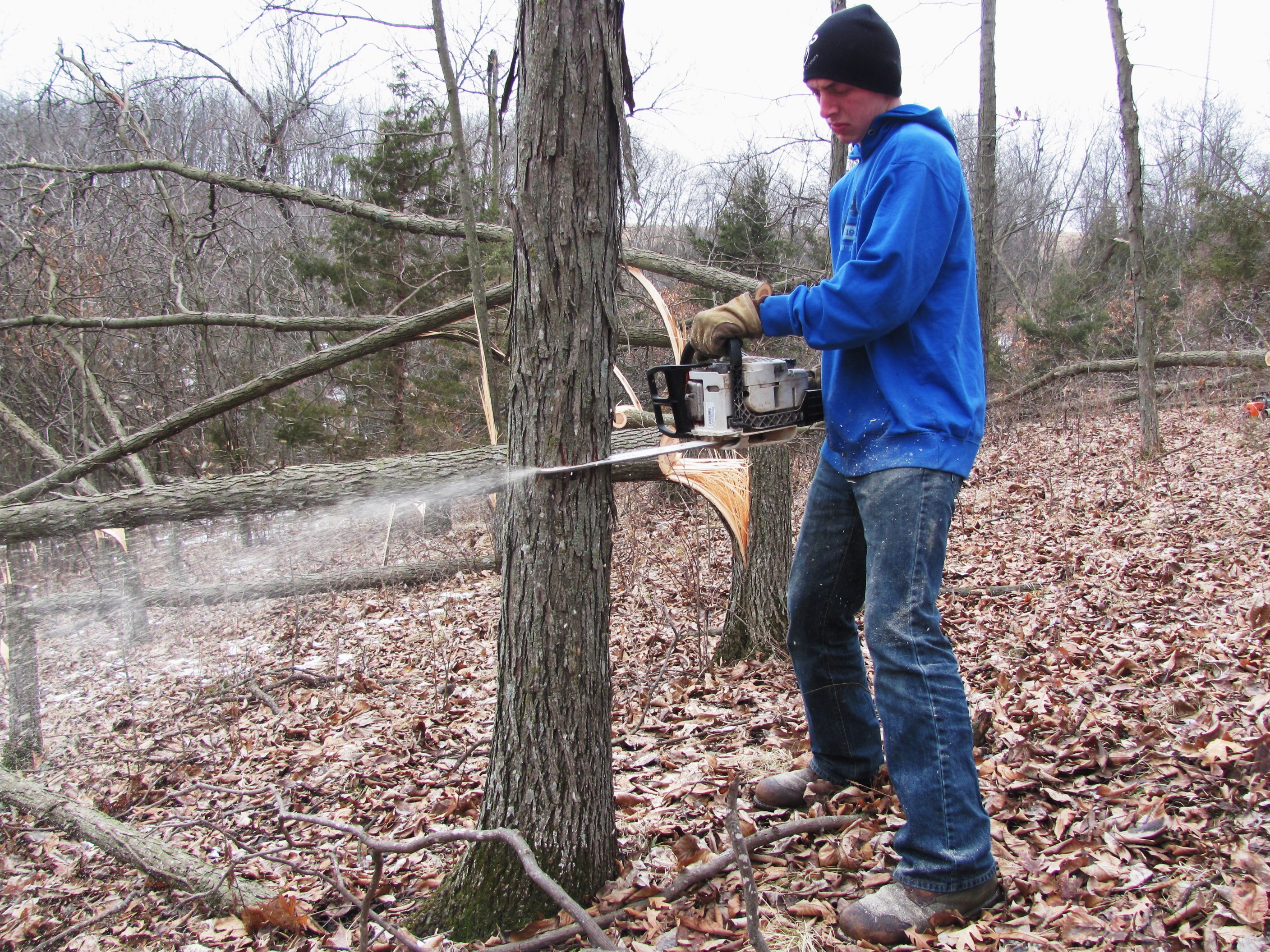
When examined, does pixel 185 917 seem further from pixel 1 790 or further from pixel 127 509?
pixel 127 509

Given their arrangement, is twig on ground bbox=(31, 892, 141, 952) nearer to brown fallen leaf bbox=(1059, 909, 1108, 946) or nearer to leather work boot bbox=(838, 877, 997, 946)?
leather work boot bbox=(838, 877, 997, 946)

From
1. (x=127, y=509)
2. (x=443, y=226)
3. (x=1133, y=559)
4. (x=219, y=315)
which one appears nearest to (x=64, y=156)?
(x=219, y=315)

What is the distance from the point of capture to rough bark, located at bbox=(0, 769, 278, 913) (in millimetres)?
2768

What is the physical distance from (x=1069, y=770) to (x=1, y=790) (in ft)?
15.5

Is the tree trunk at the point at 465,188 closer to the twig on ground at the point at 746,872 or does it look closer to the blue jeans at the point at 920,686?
the blue jeans at the point at 920,686

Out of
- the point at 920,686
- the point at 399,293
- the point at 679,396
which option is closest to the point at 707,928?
the point at 920,686

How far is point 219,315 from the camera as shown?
6.46 meters

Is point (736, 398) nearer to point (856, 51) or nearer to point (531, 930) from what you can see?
point (856, 51)

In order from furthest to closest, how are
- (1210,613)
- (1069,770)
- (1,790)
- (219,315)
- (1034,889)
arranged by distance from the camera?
1. (219,315)
2. (1210,613)
3. (1,790)
4. (1069,770)
5. (1034,889)

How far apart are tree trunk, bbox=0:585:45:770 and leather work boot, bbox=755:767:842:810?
4.57 metres

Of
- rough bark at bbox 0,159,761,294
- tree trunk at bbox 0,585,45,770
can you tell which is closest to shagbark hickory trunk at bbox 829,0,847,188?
rough bark at bbox 0,159,761,294

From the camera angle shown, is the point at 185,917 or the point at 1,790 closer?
the point at 185,917

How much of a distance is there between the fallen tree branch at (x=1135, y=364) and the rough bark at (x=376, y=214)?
910cm

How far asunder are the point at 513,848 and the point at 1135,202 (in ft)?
34.7
